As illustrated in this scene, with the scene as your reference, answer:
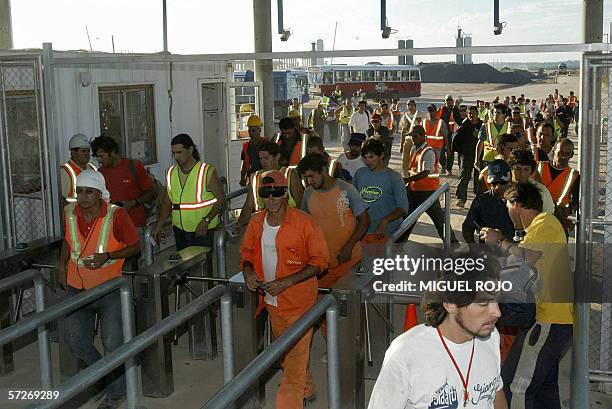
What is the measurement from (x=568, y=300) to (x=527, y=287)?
13.3 inches

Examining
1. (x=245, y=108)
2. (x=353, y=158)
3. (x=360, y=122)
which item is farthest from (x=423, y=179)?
(x=360, y=122)

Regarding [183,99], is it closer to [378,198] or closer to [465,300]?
[378,198]

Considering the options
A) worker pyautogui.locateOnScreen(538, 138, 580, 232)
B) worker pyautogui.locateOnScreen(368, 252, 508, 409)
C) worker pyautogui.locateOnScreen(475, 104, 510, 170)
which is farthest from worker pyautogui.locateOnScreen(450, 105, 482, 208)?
worker pyautogui.locateOnScreen(368, 252, 508, 409)

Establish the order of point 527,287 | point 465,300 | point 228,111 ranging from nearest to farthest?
point 465,300
point 527,287
point 228,111

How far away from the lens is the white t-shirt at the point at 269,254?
4945 millimetres

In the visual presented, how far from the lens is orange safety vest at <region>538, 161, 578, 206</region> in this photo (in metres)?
7.67

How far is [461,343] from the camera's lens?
2.95 metres

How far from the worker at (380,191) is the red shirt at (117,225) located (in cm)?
228

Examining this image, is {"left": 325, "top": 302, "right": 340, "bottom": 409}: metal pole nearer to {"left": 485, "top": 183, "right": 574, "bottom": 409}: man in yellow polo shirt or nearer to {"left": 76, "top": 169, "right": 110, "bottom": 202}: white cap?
{"left": 485, "top": 183, "right": 574, "bottom": 409}: man in yellow polo shirt

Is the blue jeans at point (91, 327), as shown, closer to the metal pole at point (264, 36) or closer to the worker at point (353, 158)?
the worker at point (353, 158)

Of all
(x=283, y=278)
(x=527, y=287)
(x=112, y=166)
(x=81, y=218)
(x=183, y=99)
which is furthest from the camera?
(x=183, y=99)

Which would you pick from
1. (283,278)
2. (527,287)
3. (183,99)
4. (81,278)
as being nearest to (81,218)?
(81,278)

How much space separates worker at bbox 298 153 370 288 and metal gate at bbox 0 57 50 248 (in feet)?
8.90

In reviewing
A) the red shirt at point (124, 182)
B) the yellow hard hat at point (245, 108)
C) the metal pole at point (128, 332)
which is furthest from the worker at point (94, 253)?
the yellow hard hat at point (245, 108)
